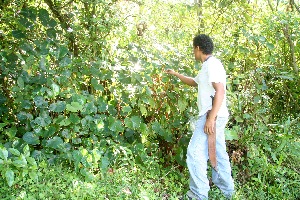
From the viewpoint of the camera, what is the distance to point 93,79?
3.57 meters

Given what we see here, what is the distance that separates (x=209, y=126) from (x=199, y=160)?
34 cm

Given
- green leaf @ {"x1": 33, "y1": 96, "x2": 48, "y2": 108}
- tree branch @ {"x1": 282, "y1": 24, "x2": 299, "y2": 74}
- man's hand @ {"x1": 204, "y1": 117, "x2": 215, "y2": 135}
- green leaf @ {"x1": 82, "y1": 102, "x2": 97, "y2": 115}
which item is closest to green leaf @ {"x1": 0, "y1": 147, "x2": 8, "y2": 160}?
green leaf @ {"x1": 33, "y1": 96, "x2": 48, "y2": 108}

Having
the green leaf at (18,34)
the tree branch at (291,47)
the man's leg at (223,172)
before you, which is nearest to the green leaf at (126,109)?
the man's leg at (223,172)

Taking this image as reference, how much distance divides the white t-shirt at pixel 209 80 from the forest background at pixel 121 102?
49 cm

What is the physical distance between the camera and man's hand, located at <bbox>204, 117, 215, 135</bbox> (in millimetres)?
3170

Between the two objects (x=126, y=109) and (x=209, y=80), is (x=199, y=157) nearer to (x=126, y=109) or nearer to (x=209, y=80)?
(x=209, y=80)

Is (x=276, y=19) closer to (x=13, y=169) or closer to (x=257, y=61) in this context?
(x=257, y=61)

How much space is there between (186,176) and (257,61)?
1748 millimetres

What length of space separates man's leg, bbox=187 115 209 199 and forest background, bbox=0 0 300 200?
0.31 meters

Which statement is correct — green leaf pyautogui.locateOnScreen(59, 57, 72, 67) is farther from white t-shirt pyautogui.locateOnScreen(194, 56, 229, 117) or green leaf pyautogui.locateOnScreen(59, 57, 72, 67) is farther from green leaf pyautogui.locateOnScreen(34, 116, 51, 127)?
white t-shirt pyautogui.locateOnScreen(194, 56, 229, 117)

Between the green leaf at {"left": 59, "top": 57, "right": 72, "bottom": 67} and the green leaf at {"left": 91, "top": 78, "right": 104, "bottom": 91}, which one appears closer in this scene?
the green leaf at {"left": 59, "top": 57, "right": 72, "bottom": 67}

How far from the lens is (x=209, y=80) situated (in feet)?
10.2

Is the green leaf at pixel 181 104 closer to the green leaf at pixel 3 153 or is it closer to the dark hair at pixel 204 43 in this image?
the dark hair at pixel 204 43

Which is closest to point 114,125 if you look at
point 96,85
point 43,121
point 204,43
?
point 96,85
